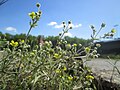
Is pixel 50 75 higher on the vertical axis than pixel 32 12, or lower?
lower

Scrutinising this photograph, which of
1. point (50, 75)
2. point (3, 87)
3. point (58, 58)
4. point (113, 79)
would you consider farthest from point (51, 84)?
point (113, 79)

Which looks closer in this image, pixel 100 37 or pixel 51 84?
pixel 51 84

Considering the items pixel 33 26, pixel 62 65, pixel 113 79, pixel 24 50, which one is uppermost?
pixel 33 26

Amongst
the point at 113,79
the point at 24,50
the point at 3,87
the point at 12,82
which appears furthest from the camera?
the point at 113,79

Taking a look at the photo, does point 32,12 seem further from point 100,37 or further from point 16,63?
point 100,37

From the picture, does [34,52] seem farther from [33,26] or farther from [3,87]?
[3,87]

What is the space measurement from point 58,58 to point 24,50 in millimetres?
340

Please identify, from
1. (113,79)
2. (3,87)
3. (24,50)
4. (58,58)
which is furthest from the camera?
(113,79)

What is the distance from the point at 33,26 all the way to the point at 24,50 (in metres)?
0.39

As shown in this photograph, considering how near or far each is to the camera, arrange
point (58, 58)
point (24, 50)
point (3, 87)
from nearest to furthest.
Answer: point (3, 87), point (58, 58), point (24, 50)

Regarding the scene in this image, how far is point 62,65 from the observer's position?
2.19 m

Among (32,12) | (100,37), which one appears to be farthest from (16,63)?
(100,37)

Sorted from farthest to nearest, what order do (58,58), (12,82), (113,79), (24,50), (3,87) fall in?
(113,79), (24,50), (58,58), (12,82), (3,87)

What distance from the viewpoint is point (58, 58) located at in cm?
208
